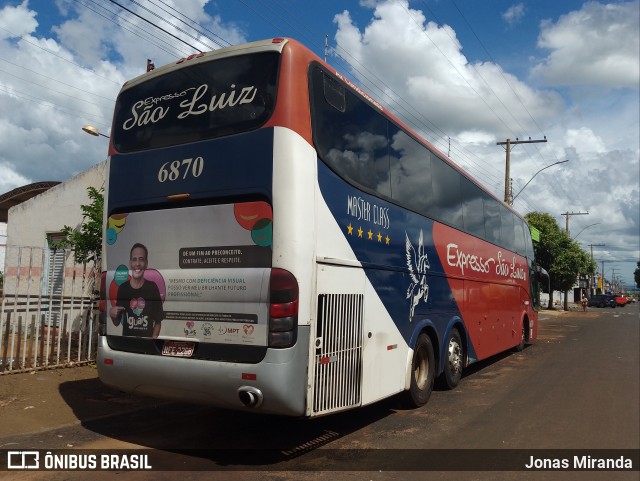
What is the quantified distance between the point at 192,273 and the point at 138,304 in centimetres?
84

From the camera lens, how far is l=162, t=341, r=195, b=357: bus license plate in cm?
507

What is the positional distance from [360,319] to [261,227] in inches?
62.5

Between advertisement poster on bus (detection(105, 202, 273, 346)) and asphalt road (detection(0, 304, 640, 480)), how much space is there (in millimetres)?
1197

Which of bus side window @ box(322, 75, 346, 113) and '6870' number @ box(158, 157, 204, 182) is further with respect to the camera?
bus side window @ box(322, 75, 346, 113)

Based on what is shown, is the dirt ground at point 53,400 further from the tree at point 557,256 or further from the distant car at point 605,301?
the distant car at point 605,301

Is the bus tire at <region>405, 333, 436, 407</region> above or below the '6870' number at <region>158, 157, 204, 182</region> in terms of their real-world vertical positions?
below

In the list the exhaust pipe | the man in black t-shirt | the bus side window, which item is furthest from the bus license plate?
the bus side window

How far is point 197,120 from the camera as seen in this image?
211 inches

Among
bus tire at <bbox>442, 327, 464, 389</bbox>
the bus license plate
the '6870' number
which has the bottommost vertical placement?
bus tire at <bbox>442, 327, 464, 389</bbox>

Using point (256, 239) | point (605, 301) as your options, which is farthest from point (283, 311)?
point (605, 301)

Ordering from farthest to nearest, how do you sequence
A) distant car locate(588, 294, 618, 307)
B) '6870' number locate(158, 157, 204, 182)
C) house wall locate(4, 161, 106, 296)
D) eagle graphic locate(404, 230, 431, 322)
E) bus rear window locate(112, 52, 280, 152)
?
1. distant car locate(588, 294, 618, 307)
2. house wall locate(4, 161, 106, 296)
3. eagle graphic locate(404, 230, 431, 322)
4. '6870' number locate(158, 157, 204, 182)
5. bus rear window locate(112, 52, 280, 152)

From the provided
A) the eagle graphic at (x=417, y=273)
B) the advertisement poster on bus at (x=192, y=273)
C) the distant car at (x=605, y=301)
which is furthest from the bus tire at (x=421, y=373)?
the distant car at (x=605, y=301)

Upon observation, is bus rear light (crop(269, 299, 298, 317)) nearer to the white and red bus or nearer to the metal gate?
the white and red bus

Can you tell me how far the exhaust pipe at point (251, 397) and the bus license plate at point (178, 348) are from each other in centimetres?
75
